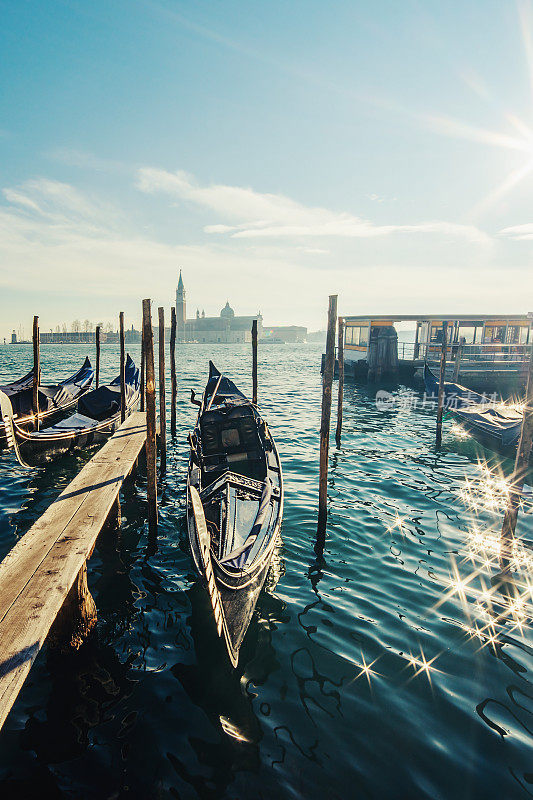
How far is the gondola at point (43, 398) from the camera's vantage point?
459 inches

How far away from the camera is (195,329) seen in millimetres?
156500

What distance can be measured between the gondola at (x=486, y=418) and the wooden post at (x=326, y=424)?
7.16 metres

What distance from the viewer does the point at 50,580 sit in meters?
3.52

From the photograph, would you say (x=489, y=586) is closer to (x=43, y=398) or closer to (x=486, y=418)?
(x=486, y=418)

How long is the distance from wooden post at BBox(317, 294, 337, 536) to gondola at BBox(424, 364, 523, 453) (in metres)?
7.16

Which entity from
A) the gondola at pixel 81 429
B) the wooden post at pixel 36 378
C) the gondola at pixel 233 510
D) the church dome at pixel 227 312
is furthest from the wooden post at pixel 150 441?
the church dome at pixel 227 312

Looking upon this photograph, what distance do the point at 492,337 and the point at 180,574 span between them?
2658 centimetres

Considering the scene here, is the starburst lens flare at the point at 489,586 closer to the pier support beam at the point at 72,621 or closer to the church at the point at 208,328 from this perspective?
the pier support beam at the point at 72,621

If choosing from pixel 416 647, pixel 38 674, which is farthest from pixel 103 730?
pixel 416 647

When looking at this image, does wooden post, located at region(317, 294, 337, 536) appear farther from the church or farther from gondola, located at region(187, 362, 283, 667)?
the church

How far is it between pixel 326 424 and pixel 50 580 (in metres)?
4.31

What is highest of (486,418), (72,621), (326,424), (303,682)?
(326,424)

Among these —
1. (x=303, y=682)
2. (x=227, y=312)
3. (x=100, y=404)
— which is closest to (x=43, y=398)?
(x=100, y=404)

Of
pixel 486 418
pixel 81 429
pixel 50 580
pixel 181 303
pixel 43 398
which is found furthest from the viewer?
pixel 181 303
